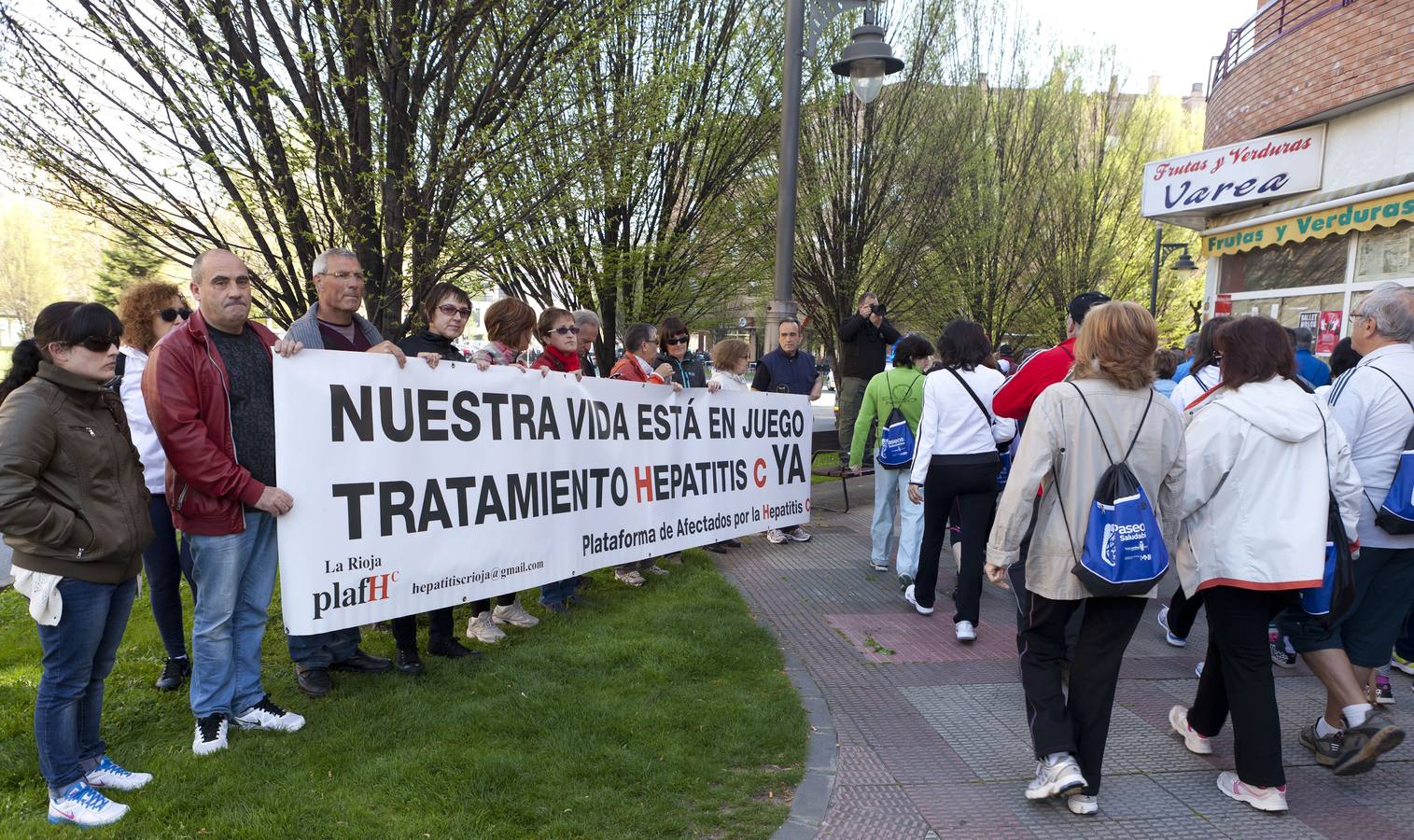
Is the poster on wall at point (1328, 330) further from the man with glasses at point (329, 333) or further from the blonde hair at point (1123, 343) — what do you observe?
the man with glasses at point (329, 333)

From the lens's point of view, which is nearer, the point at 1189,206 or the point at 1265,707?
the point at 1265,707

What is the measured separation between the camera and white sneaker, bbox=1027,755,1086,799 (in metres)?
3.37

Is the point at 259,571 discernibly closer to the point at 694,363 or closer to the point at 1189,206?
the point at 694,363

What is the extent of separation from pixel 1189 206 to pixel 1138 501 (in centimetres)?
1431

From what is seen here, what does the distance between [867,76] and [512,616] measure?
6.34 metres

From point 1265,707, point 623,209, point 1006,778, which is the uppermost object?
point 623,209

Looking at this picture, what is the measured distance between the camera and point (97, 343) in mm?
3104

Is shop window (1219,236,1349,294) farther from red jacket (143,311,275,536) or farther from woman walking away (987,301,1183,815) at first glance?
red jacket (143,311,275,536)

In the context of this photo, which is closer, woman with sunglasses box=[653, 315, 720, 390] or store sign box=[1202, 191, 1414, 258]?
woman with sunglasses box=[653, 315, 720, 390]

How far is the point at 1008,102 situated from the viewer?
731 inches

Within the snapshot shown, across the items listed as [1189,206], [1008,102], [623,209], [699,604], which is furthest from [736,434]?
[1008,102]

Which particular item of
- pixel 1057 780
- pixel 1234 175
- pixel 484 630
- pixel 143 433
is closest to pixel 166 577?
pixel 143 433

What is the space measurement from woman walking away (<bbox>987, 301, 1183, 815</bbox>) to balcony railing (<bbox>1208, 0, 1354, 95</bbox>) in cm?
1172

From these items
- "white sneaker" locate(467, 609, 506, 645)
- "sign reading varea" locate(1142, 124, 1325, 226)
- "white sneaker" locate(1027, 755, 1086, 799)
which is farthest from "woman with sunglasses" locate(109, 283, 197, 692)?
"sign reading varea" locate(1142, 124, 1325, 226)
